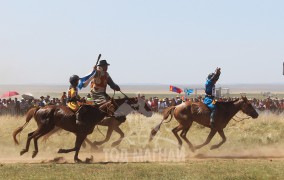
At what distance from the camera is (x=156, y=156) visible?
698 inches

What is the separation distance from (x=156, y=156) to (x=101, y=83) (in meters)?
3.16

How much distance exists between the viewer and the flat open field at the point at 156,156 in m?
13.0

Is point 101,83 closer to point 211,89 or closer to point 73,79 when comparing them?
point 73,79

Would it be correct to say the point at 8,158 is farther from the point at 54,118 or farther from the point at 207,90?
the point at 207,90

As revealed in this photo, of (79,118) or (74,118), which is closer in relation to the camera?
(79,118)

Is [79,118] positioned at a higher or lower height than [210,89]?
lower

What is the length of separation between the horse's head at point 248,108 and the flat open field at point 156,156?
1403 millimetres

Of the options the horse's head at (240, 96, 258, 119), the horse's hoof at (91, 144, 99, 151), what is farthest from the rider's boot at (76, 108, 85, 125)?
the horse's head at (240, 96, 258, 119)

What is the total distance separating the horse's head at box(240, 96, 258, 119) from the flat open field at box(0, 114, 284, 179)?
1403 millimetres

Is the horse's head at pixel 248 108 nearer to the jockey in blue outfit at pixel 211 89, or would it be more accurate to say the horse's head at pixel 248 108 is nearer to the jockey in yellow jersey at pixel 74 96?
the jockey in blue outfit at pixel 211 89

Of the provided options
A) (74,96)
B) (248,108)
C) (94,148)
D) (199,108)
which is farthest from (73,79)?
(248,108)

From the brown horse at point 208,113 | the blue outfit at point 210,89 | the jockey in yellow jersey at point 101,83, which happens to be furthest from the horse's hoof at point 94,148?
the blue outfit at point 210,89

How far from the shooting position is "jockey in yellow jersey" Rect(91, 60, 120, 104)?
16.7 m

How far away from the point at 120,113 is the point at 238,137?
8130mm
